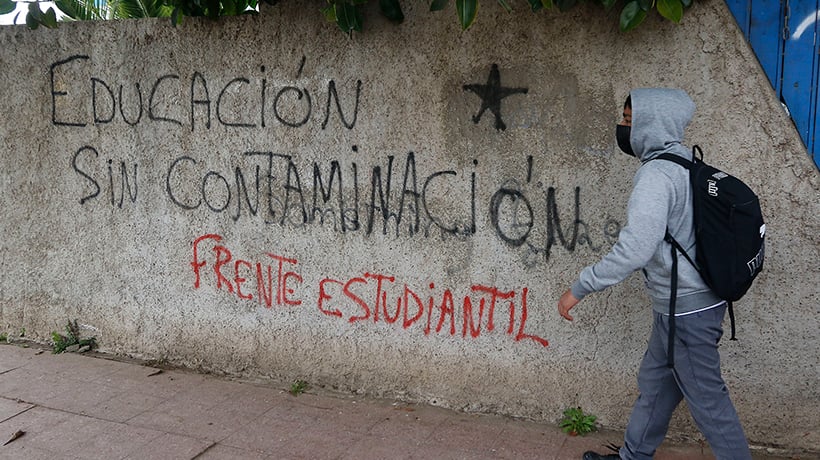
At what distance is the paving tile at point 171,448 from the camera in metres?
3.48

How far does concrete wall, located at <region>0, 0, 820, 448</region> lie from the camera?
3.28 m

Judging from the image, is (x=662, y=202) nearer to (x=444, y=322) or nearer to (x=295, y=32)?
(x=444, y=322)

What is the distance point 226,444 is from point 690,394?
2.27 meters

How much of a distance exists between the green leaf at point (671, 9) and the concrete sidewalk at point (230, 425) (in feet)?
6.67

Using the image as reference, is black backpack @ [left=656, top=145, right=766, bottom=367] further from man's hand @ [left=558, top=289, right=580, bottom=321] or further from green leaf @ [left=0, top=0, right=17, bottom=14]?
green leaf @ [left=0, top=0, right=17, bottom=14]

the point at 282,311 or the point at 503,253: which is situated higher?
the point at 503,253

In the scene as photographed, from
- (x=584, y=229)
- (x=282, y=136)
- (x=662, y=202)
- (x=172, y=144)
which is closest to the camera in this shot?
(x=662, y=202)

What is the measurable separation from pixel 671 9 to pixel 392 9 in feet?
4.59

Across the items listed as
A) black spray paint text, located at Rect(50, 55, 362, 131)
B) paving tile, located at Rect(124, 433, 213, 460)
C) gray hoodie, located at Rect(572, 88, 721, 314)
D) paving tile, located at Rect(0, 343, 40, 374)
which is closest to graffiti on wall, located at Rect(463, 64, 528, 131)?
black spray paint text, located at Rect(50, 55, 362, 131)

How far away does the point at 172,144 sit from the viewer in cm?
442

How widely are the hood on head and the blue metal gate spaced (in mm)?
733

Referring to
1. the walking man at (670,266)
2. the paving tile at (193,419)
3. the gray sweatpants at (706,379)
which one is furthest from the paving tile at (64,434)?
the gray sweatpants at (706,379)

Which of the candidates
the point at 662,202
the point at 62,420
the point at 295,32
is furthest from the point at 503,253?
the point at 62,420

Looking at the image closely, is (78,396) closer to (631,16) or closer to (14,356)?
(14,356)
